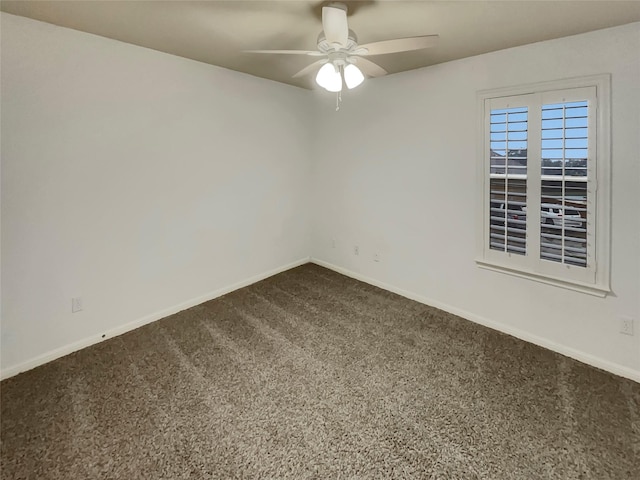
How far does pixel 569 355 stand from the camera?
102 inches

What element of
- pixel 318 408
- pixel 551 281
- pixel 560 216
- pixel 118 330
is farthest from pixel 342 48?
pixel 118 330

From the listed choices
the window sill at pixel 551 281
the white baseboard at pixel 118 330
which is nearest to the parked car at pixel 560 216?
the window sill at pixel 551 281

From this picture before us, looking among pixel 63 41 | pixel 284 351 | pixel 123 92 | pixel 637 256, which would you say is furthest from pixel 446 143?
pixel 63 41

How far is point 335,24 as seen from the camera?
5.97 feet

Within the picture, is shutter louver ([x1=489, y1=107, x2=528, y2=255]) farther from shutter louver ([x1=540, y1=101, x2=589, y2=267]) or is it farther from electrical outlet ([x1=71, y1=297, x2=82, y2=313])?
electrical outlet ([x1=71, y1=297, x2=82, y2=313])

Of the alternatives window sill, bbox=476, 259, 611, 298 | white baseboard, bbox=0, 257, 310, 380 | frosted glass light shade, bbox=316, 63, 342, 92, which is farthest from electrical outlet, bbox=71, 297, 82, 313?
window sill, bbox=476, 259, 611, 298

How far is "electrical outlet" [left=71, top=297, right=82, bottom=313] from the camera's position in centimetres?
263

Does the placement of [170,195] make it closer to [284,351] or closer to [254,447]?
[284,351]

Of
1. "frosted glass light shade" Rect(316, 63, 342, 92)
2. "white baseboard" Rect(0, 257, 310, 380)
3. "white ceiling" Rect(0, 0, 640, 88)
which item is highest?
"white ceiling" Rect(0, 0, 640, 88)

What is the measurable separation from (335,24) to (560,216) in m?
2.10

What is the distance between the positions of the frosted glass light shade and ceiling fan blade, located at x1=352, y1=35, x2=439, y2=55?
167 mm

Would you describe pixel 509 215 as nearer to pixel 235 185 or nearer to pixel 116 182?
pixel 235 185

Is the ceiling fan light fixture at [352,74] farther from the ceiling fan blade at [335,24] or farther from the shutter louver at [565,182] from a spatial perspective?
the shutter louver at [565,182]

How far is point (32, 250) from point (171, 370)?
131 cm
